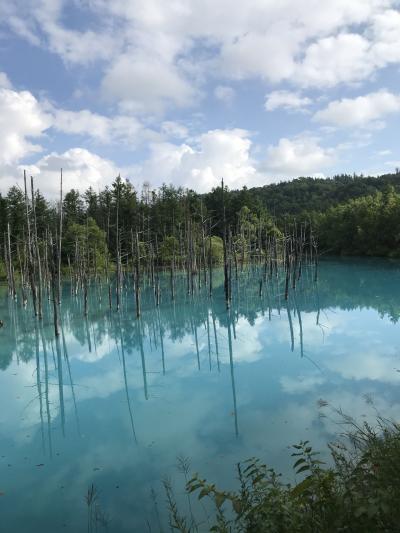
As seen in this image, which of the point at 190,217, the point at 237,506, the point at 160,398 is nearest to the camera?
the point at 237,506

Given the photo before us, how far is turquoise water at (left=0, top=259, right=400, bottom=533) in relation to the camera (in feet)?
19.0

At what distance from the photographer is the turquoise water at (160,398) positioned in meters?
5.78

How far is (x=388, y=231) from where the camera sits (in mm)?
50031

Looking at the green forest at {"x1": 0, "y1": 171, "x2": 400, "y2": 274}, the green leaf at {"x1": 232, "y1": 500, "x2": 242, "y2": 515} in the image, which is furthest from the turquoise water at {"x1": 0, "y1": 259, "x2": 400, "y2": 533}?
the green forest at {"x1": 0, "y1": 171, "x2": 400, "y2": 274}

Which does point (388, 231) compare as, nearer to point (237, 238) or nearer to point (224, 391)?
point (237, 238)

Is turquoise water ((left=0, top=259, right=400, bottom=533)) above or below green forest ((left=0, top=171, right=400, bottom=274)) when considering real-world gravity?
below

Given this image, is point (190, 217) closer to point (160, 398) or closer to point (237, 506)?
point (160, 398)

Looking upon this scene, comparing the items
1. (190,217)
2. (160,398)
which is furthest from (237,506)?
(190,217)

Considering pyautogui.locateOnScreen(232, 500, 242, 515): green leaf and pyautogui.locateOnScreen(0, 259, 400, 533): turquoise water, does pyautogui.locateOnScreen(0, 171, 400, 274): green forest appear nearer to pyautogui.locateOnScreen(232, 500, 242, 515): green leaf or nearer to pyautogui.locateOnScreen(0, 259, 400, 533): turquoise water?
pyautogui.locateOnScreen(0, 259, 400, 533): turquoise water

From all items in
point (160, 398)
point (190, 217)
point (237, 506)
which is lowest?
point (160, 398)

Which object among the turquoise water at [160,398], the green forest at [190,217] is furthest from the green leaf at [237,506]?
the green forest at [190,217]

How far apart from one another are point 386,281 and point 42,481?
28.5 metres

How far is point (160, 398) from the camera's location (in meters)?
9.38

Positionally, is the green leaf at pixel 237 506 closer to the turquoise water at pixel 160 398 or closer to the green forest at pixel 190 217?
the turquoise water at pixel 160 398
